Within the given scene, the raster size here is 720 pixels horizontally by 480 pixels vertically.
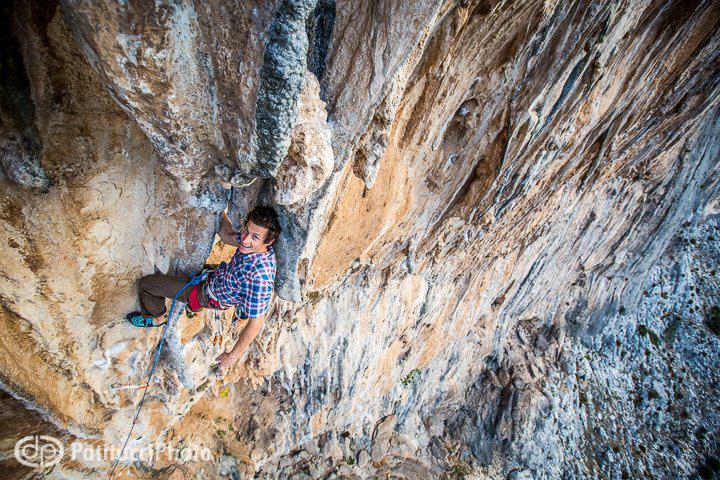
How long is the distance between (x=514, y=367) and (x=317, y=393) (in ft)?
27.9

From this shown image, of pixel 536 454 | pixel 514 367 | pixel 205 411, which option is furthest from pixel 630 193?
pixel 205 411

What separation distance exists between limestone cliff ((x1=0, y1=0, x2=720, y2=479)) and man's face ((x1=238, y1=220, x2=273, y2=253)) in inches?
14.8

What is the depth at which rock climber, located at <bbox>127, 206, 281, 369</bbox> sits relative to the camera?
322cm

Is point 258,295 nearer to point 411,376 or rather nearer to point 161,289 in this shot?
point 161,289

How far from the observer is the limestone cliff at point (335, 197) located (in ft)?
7.09

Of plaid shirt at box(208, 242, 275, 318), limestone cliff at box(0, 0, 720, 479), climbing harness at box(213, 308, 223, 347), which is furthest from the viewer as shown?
climbing harness at box(213, 308, 223, 347)

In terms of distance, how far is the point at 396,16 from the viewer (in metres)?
2.45

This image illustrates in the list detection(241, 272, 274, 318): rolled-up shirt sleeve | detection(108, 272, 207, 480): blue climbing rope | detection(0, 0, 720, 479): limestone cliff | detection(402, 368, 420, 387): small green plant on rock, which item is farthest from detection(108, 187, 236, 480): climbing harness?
detection(402, 368, 420, 387): small green plant on rock

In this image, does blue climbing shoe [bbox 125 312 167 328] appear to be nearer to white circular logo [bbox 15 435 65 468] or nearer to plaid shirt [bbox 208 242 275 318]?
plaid shirt [bbox 208 242 275 318]

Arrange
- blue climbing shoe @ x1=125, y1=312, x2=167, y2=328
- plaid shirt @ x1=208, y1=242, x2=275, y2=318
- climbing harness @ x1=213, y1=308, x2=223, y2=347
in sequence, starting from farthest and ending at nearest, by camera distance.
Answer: climbing harness @ x1=213, y1=308, x2=223, y2=347 → blue climbing shoe @ x1=125, y1=312, x2=167, y2=328 → plaid shirt @ x1=208, y1=242, x2=275, y2=318

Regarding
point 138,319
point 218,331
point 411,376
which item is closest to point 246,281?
point 138,319

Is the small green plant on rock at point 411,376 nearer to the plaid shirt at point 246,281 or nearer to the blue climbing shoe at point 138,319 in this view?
the plaid shirt at point 246,281

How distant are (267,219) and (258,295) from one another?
0.83m

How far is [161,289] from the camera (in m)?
3.47
